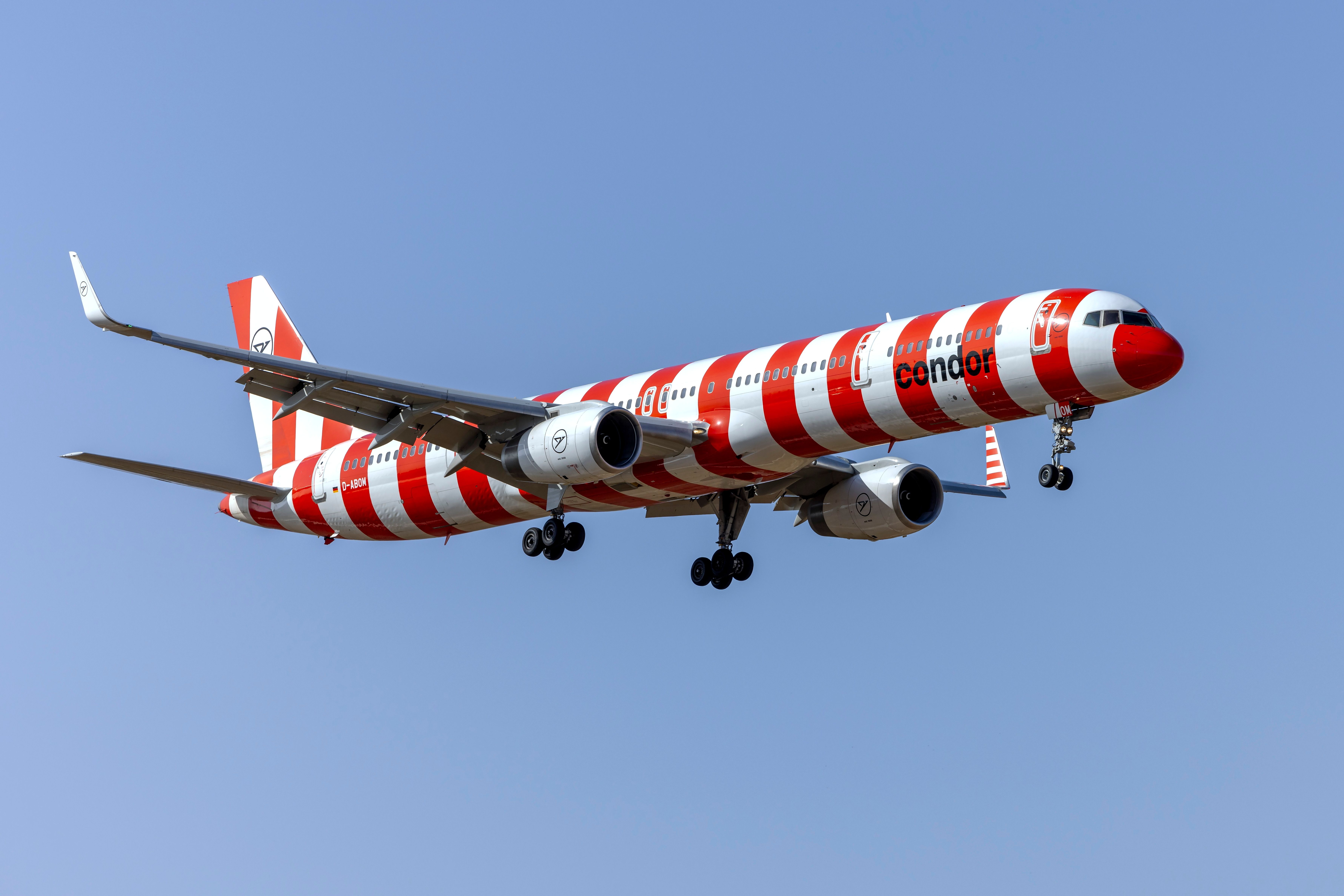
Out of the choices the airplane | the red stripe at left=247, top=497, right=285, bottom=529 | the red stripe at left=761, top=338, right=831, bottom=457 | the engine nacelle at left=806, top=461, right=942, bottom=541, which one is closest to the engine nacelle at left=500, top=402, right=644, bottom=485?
the airplane

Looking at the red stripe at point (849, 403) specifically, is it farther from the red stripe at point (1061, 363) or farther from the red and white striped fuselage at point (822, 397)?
the red stripe at point (1061, 363)

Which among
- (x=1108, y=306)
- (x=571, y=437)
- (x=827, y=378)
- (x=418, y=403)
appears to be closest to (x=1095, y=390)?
(x=1108, y=306)

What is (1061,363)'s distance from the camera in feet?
107

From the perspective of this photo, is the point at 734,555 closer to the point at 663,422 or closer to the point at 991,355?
the point at 663,422

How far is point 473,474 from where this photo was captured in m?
41.2

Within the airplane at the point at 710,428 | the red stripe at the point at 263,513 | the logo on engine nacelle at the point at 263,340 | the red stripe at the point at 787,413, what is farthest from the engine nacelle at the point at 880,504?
the logo on engine nacelle at the point at 263,340

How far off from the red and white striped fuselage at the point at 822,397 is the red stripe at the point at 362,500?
5 cm

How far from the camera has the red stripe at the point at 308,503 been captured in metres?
45.2

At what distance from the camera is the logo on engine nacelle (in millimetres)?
50531

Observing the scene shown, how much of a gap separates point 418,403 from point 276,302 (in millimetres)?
16037

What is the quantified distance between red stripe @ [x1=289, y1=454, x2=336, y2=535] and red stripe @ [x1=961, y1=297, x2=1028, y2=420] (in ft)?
64.5

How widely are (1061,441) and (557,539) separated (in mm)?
12837

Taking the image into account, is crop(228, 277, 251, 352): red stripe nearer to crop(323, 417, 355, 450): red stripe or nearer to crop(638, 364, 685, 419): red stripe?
crop(323, 417, 355, 450): red stripe

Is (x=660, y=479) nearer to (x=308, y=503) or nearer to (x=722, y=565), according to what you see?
(x=722, y=565)
